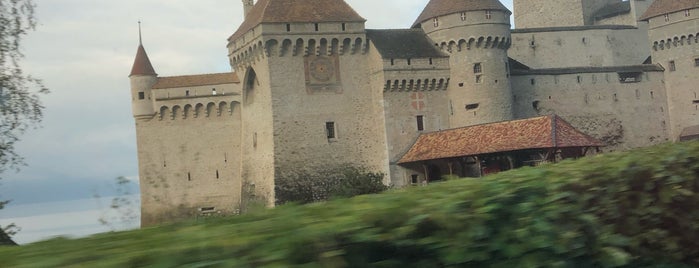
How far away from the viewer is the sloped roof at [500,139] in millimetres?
29906

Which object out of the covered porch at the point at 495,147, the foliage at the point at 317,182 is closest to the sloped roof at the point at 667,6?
the covered porch at the point at 495,147

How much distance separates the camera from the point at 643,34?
169 feet

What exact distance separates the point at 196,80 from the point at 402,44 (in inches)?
423

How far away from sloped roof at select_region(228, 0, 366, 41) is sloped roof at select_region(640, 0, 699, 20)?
19.7 m

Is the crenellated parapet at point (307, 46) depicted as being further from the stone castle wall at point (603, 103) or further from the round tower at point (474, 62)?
the stone castle wall at point (603, 103)

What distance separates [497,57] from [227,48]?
563 inches

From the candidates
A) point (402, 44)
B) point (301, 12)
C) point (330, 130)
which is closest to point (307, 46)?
point (301, 12)

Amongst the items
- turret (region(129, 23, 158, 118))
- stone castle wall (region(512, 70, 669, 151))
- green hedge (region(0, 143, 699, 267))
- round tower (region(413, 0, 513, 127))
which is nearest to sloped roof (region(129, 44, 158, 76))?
turret (region(129, 23, 158, 118))

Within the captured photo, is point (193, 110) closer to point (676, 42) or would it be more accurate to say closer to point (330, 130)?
point (330, 130)

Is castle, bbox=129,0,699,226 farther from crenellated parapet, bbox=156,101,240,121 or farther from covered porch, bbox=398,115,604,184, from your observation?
covered porch, bbox=398,115,604,184

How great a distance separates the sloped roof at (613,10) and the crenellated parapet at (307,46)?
2568 centimetres

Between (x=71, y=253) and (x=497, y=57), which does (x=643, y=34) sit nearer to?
(x=497, y=57)

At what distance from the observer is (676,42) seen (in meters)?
44.0

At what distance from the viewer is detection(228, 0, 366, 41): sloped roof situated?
1378 inches
